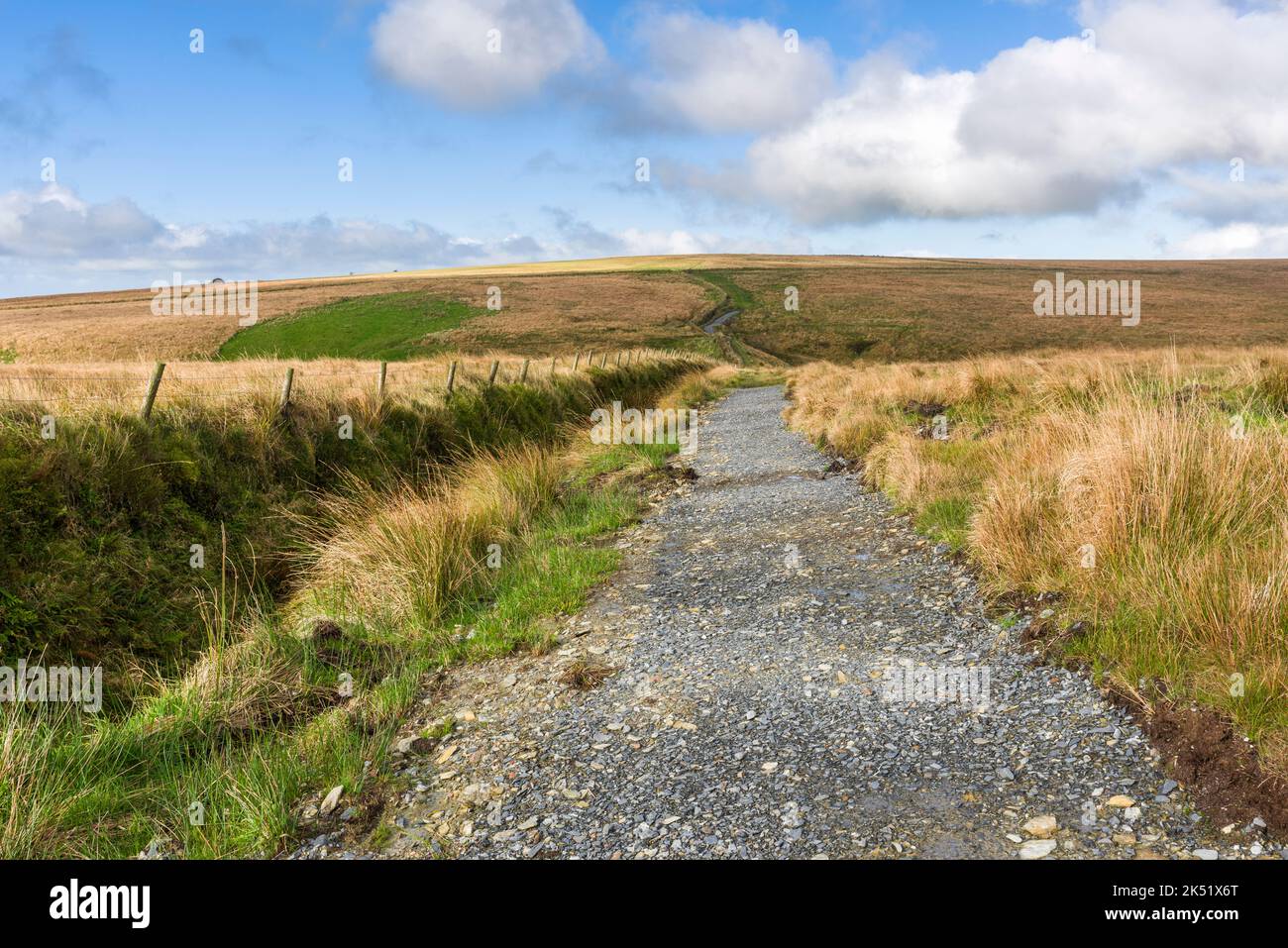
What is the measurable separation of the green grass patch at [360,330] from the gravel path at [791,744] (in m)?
47.6

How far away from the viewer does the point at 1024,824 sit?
3527 millimetres

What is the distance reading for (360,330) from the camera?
61.7 metres

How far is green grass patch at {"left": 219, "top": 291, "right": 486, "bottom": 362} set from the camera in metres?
54.9

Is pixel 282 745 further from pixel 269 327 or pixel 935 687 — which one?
pixel 269 327

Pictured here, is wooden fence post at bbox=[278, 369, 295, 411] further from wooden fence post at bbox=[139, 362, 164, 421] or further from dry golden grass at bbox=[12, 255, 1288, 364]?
dry golden grass at bbox=[12, 255, 1288, 364]

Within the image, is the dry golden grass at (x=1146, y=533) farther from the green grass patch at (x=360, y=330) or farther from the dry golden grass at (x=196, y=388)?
the green grass patch at (x=360, y=330)

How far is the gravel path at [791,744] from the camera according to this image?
11.7 ft

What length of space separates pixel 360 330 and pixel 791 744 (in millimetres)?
62832

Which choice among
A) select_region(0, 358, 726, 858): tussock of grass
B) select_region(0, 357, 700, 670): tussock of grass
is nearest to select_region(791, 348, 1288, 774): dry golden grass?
select_region(0, 358, 726, 858): tussock of grass

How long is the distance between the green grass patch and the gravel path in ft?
156

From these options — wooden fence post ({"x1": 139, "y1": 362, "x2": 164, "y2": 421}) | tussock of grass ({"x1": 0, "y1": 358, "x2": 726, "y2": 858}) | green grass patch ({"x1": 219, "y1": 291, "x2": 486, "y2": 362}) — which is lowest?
tussock of grass ({"x1": 0, "y1": 358, "x2": 726, "y2": 858})

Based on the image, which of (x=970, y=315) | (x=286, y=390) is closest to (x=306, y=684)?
(x=286, y=390)

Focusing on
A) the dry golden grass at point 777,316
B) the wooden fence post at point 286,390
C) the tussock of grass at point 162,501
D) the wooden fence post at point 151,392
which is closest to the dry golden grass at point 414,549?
the tussock of grass at point 162,501

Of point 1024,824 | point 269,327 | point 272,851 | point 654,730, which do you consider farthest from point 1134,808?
point 269,327
